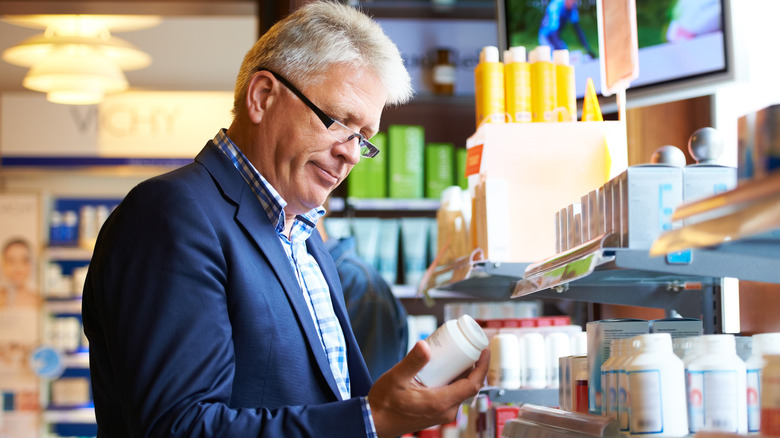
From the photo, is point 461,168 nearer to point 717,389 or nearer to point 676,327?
point 676,327

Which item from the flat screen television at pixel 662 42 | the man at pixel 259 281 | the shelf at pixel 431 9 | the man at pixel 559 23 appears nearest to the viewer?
the man at pixel 259 281

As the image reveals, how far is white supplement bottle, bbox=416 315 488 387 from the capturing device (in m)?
1.67

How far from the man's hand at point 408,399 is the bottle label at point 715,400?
432 millimetres

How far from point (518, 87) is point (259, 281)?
1.15 m

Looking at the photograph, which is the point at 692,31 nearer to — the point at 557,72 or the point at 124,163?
the point at 557,72

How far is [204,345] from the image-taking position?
61.9 inches

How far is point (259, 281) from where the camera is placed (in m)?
1.74

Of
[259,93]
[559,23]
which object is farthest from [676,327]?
[559,23]

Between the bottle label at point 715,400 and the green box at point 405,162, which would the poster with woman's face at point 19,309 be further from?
the bottle label at point 715,400

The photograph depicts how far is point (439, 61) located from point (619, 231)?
148 inches

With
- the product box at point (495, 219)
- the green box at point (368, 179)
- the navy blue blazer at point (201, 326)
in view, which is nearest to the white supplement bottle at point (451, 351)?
the navy blue blazer at point (201, 326)

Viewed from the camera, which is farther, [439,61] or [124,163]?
[124,163]

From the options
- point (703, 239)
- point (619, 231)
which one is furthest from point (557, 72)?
point (703, 239)

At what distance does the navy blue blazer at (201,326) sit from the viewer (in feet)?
5.11
